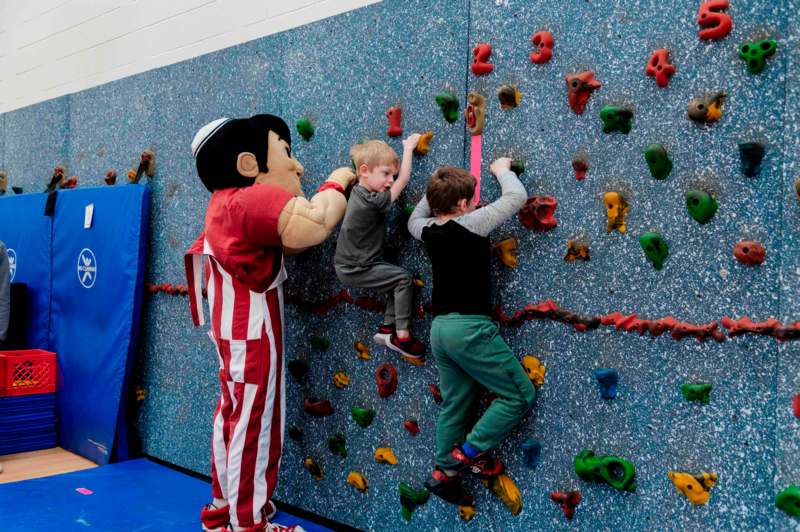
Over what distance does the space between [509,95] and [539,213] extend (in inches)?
15.2

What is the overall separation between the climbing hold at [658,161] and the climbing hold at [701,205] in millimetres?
94

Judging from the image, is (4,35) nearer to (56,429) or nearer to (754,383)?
(56,429)

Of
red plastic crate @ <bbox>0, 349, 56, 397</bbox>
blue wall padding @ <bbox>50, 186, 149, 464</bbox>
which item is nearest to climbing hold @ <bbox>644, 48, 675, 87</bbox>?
blue wall padding @ <bbox>50, 186, 149, 464</bbox>

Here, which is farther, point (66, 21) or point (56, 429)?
point (66, 21)

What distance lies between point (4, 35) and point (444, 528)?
16.4 feet

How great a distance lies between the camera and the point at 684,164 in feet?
6.40

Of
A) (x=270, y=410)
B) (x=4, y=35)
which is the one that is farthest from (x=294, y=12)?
(x=4, y=35)

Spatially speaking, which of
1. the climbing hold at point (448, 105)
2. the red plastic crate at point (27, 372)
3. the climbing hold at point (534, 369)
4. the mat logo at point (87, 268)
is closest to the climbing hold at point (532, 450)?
the climbing hold at point (534, 369)

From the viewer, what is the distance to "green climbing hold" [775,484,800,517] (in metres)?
1.72

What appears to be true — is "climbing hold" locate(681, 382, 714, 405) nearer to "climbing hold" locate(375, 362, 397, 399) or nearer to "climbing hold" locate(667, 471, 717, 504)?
"climbing hold" locate(667, 471, 717, 504)

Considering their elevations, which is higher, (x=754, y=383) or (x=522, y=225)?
(x=522, y=225)

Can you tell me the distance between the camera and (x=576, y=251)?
2166 millimetres

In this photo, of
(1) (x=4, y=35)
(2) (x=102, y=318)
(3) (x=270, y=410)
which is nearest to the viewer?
(3) (x=270, y=410)

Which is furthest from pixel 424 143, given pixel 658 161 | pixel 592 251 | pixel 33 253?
pixel 33 253
